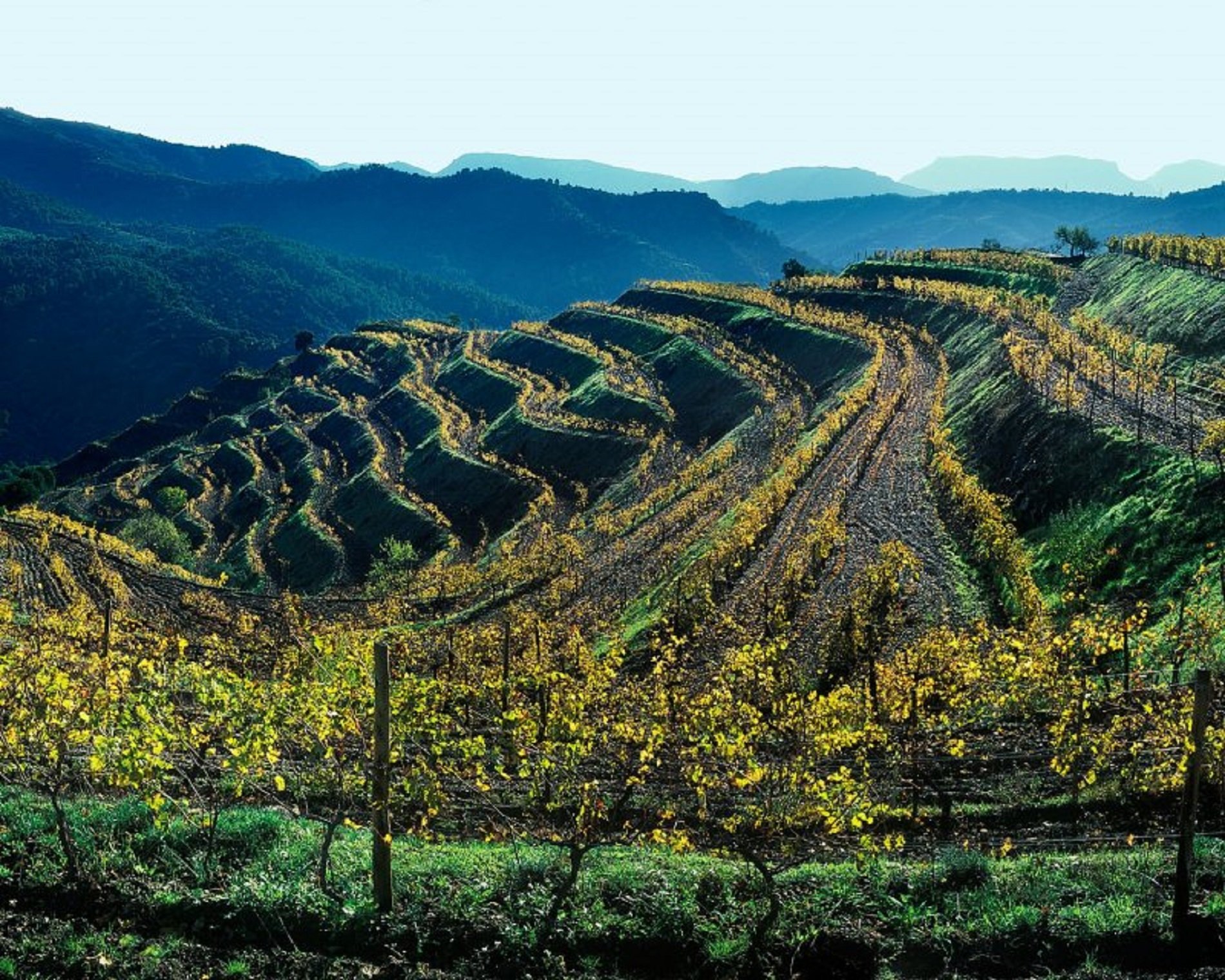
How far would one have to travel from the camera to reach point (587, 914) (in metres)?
17.3

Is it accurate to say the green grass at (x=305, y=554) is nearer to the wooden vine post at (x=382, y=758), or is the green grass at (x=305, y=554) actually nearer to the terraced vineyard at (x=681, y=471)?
the terraced vineyard at (x=681, y=471)

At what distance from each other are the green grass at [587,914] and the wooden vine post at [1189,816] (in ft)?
1.28

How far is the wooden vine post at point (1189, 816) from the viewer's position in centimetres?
1541

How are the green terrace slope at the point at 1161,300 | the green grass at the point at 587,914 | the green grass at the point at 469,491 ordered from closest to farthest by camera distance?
the green grass at the point at 587,914
the green terrace slope at the point at 1161,300
the green grass at the point at 469,491

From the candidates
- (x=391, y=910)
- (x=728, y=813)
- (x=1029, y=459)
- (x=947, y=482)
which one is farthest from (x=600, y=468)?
(x=391, y=910)

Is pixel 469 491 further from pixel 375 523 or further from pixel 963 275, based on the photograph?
pixel 963 275

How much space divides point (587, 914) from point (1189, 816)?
11911 mm

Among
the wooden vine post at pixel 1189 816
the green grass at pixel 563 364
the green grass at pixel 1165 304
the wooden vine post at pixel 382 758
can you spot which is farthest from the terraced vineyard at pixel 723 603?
the green grass at pixel 563 364

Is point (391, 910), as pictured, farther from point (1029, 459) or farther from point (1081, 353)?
point (1081, 353)

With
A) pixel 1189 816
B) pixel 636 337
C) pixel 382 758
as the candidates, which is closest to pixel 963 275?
pixel 636 337

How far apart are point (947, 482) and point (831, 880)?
5743cm

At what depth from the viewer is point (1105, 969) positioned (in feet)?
49.2

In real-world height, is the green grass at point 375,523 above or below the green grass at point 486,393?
below

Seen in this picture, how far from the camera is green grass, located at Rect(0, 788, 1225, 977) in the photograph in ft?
52.4
